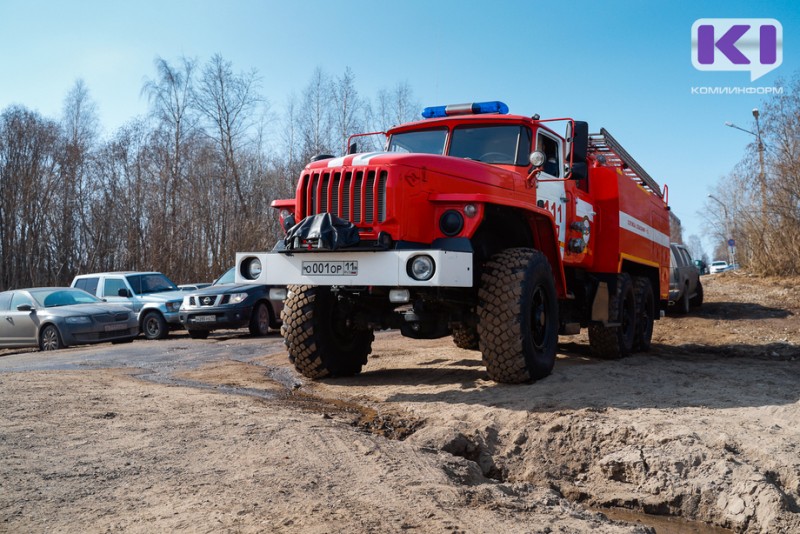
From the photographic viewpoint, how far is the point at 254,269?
6.59 m

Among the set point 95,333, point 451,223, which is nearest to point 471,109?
point 451,223

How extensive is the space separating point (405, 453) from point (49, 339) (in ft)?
40.2

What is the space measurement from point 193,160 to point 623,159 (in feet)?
94.1

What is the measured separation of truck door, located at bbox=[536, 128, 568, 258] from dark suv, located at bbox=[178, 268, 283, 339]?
7.70 metres

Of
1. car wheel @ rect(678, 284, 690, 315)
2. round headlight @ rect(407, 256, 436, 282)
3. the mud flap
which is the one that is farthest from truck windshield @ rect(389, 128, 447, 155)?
car wheel @ rect(678, 284, 690, 315)

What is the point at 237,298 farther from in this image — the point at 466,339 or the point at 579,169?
the point at 579,169

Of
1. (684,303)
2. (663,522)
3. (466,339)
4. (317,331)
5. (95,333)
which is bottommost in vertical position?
(663,522)

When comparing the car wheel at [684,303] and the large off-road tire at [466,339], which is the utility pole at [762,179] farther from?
the large off-road tire at [466,339]

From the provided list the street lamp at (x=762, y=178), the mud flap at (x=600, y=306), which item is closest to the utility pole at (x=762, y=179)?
the street lamp at (x=762, y=178)

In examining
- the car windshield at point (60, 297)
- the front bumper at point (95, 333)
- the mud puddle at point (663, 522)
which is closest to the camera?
the mud puddle at point (663, 522)

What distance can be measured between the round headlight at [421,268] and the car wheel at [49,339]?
35.4ft

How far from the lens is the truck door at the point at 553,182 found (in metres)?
7.58

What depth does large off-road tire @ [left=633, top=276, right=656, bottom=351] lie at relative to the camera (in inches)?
410

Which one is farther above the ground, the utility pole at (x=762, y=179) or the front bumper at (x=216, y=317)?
the utility pole at (x=762, y=179)
